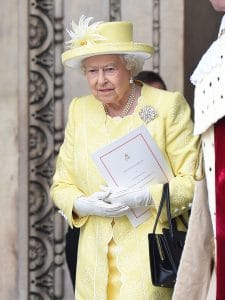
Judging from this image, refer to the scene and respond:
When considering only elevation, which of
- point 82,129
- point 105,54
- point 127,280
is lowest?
point 127,280

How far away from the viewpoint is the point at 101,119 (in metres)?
5.16

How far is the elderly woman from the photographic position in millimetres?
4984

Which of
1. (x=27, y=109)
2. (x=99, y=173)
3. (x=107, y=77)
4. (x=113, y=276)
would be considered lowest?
(x=113, y=276)

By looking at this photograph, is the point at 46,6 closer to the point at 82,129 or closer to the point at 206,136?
the point at 82,129

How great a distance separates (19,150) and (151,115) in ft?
6.42

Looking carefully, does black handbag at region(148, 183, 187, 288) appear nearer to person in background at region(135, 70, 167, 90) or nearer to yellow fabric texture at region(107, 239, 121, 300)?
yellow fabric texture at region(107, 239, 121, 300)

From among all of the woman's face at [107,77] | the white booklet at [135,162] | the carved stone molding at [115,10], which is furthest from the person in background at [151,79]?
the white booklet at [135,162]

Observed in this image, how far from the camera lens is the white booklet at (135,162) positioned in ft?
16.5

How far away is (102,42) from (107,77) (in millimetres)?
164

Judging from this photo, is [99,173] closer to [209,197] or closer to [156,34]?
[209,197]

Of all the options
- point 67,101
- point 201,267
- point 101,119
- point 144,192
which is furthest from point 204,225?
point 67,101

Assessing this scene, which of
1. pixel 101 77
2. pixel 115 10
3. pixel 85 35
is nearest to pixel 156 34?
pixel 115 10

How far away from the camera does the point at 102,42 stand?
5.08m

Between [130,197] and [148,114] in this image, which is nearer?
[130,197]
